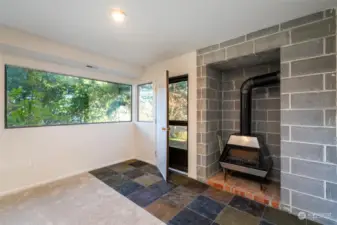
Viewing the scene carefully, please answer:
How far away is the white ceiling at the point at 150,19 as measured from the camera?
160 centimetres

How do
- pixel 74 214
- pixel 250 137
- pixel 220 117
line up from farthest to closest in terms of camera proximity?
pixel 220 117, pixel 250 137, pixel 74 214

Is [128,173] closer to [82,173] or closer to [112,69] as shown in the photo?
[82,173]

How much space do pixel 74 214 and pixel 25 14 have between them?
93.0 inches

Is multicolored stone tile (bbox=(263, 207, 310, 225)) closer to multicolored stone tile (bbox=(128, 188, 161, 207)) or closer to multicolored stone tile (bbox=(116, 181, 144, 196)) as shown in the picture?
multicolored stone tile (bbox=(128, 188, 161, 207))

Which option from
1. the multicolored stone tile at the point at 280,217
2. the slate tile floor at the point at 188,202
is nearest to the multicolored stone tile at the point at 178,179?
the slate tile floor at the point at 188,202

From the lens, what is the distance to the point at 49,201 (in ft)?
7.00

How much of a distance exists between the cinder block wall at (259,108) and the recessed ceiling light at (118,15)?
210cm

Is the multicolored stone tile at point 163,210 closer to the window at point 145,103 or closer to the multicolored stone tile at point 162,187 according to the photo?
the multicolored stone tile at point 162,187

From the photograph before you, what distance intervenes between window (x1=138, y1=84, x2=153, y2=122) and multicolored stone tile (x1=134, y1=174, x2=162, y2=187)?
1301 millimetres

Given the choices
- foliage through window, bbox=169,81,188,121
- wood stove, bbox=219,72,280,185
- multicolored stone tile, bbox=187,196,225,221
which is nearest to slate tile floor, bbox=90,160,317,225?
multicolored stone tile, bbox=187,196,225,221

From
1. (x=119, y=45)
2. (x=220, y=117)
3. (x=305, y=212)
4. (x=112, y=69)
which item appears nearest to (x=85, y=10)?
(x=119, y=45)

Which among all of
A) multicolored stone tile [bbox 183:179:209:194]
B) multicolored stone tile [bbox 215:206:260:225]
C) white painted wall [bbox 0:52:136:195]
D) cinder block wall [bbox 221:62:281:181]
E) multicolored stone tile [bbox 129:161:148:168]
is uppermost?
cinder block wall [bbox 221:62:281:181]

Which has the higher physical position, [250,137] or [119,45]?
[119,45]

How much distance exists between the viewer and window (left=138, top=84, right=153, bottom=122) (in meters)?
3.84
